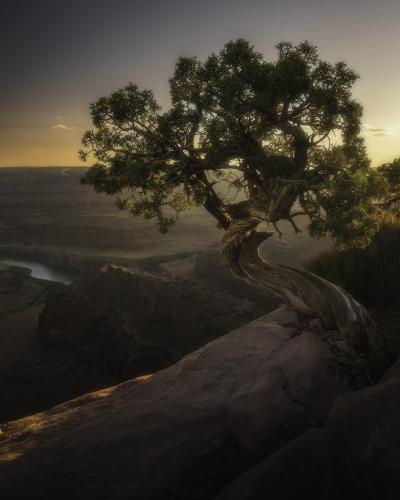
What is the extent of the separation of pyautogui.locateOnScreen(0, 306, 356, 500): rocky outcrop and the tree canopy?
104 inches

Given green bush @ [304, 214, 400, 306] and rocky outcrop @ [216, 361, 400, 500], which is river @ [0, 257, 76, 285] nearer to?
green bush @ [304, 214, 400, 306]

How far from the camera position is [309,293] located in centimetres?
688

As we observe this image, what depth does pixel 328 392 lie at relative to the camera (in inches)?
199

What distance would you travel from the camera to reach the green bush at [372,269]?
8.41 m

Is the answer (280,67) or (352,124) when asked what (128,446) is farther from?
(352,124)

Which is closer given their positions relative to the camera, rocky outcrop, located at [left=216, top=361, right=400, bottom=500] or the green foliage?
rocky outcrop, located at [left=216, top=361, right=400, bottom=500]

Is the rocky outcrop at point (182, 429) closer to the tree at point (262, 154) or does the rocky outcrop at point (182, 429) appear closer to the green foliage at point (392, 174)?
the tree at point (262, 154)

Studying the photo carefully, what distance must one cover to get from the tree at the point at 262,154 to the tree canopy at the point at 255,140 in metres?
0.02

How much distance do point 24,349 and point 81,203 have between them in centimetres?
7112

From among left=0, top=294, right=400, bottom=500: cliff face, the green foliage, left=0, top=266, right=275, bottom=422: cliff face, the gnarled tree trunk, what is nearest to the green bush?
the green foliage

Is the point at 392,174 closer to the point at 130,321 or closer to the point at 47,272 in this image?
the point at 130,321

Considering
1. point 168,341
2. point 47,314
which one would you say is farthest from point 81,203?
point 168,341

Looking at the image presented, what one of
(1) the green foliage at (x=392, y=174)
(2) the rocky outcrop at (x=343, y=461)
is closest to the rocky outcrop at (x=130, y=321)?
(1) the green foliage at (x=392, y=174)

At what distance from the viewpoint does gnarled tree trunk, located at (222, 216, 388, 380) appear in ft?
18.7
